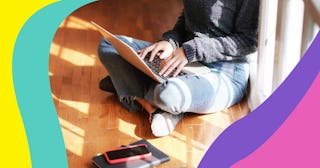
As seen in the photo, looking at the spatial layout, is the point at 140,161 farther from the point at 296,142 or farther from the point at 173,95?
the point at 296,142

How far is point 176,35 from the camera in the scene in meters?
1.99

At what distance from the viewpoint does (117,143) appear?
1.80 metres

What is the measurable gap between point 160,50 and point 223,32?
0.74ft

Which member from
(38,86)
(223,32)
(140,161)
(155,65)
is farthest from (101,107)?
(38,86)

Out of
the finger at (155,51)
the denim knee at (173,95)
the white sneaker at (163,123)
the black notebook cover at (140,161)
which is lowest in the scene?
the black notebook cover at (140,161)

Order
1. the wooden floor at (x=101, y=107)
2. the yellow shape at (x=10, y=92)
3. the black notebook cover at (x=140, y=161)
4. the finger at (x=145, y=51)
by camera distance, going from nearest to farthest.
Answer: the yellow shape at (x=10, y=92), the black notebook cover at (x=140, y=161), the wooden floor at (x=101, y=107), the finger at (x=145, y=51)

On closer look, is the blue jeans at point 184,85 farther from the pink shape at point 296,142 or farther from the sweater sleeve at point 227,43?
the pink shape at point 296,142

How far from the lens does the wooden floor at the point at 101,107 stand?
1.78 metres

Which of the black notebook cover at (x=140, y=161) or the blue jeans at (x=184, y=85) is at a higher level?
the blue jeans at (x=184, y=85)

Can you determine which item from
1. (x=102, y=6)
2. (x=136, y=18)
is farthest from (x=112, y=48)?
(x=102, y=6)

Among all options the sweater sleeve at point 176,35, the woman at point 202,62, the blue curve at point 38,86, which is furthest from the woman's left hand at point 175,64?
the blue curve at point 38,86

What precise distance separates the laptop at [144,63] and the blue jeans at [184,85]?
28 millimetres

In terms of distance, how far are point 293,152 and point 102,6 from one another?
212 centimetres

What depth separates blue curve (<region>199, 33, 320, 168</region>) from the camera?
806 mm
